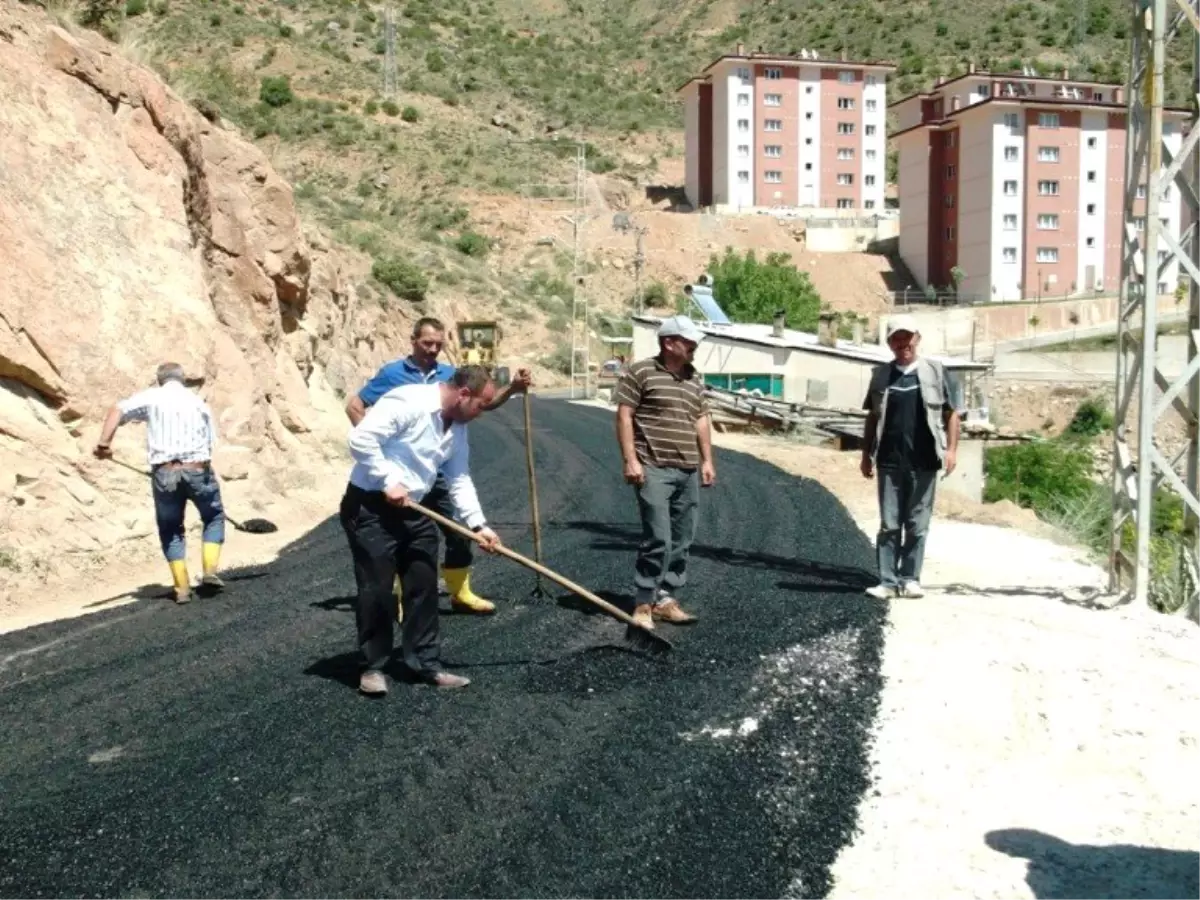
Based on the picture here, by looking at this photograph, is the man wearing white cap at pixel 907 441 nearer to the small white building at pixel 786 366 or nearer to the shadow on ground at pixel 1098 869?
the shadow on ground at pixel 1098 869

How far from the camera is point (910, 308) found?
216ft

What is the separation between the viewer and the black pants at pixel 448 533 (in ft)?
24.2

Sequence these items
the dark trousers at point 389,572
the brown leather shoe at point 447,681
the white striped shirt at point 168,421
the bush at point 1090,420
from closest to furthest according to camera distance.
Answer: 1. the dark trousers at point 389,572
2. the brown leather shoe at point 447,681
3. the white striped shirt at point 168,421
4. the bush at point 1090,420

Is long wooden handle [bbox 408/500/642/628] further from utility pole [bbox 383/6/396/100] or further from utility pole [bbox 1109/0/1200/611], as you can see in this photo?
utility pole [bbox 383/6/396/100]

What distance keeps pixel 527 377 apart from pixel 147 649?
9.45ft

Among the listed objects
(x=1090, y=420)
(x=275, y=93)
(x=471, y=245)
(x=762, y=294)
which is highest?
(x=275, y=93)

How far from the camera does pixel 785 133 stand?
266ft

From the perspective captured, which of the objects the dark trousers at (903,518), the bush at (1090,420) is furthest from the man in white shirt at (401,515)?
the bush at (1090,420)

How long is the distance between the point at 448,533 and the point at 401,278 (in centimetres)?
3897

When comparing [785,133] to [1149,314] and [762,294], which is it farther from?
[1149,314]

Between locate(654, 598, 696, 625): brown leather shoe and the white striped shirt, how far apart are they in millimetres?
3659

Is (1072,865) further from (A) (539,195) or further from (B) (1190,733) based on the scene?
(A) (539,195)

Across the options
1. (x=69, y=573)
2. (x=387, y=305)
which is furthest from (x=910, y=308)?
(x=69, y=573)

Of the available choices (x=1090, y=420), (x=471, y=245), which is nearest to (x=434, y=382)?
(x=1090, y=420)
